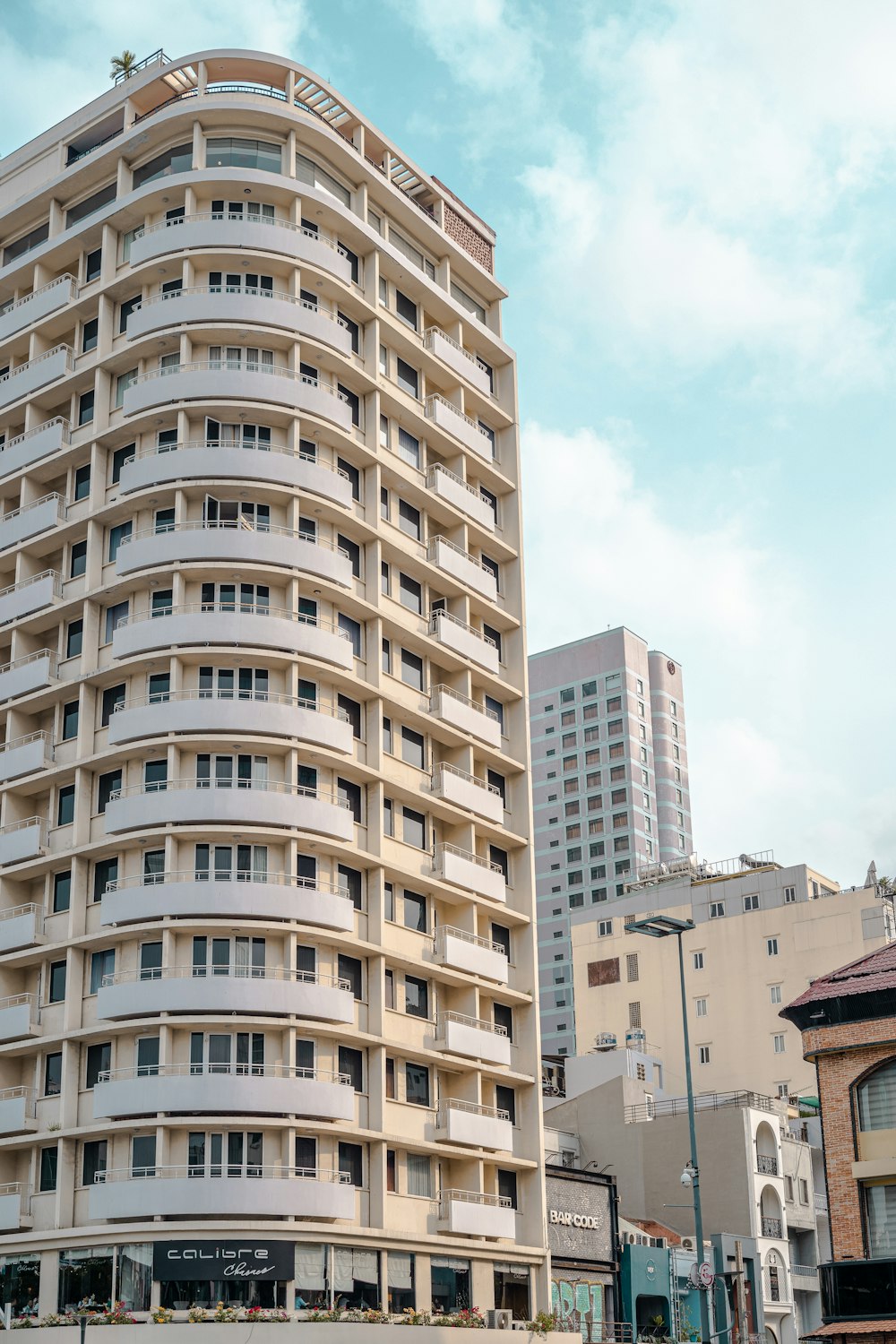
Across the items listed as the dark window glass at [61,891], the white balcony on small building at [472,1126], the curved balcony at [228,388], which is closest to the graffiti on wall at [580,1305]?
the white balcony on small building at [472,1126]

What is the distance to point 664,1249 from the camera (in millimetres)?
70562

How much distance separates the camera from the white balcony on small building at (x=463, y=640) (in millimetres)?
60812

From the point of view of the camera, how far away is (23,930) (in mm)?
53188

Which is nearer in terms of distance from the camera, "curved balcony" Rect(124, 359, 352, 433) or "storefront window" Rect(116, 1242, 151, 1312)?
"storefront window" Rect(116, 1242, 151, 1312)

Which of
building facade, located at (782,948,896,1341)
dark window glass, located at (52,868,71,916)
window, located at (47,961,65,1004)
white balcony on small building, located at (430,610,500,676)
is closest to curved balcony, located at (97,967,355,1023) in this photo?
window, located at (47,961,65,1004)

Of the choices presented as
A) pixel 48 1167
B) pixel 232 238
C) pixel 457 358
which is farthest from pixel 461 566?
pixel 48 1167

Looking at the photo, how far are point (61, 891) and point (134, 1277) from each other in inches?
537

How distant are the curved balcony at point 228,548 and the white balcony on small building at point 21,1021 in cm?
1455

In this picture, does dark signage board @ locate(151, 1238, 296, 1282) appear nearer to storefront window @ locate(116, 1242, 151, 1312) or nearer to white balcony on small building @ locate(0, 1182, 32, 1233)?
storefront window @ locate(116, 1242, 151, 1312)

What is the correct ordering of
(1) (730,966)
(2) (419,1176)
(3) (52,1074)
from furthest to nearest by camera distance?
(1) (730,966)
(2) (419,1176)
(3) (52,1074)

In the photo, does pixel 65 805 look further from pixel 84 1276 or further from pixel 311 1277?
pixel 311 1277

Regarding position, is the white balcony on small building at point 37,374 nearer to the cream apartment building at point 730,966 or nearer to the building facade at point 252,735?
the building facade at point 252,735

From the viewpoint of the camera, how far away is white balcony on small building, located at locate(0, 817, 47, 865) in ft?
179

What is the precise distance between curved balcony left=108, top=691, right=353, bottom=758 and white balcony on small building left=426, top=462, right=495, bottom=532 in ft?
42.9
